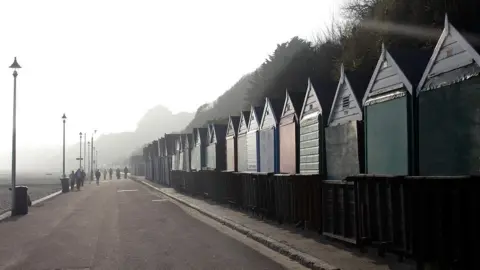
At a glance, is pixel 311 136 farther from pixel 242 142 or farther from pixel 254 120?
pixel 242 142

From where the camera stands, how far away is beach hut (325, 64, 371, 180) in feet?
39.1

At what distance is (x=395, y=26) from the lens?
69.9ft

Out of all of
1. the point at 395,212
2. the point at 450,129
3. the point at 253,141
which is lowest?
the point at 395,212

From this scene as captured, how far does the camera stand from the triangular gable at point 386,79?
32.4ft

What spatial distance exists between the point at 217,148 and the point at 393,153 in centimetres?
1844

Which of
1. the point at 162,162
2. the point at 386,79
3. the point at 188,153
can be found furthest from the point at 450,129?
the point at 162,162

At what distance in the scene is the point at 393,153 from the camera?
1018 cm

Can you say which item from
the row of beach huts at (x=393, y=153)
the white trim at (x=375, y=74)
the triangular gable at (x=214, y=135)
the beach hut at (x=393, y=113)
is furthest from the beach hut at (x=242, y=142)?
the beach hut at (x=393, y=113)

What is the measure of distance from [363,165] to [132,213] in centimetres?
1368

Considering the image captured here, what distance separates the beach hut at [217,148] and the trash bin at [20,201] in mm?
9015

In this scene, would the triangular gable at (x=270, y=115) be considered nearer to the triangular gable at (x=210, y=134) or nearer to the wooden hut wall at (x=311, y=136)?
the wooden hut wall at (x=311, y=136)

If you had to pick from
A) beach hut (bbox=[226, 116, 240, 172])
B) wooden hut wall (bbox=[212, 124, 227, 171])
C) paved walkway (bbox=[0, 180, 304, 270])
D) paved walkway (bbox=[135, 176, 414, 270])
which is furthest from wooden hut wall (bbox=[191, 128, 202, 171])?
paved walkway (bbox=[135, 176, 414, 270])

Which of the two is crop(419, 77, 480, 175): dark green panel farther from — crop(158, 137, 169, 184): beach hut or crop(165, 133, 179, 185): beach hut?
crop(158, 137, 169, 184): beach hut

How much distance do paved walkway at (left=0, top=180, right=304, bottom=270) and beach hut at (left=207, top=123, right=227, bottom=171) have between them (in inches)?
282
